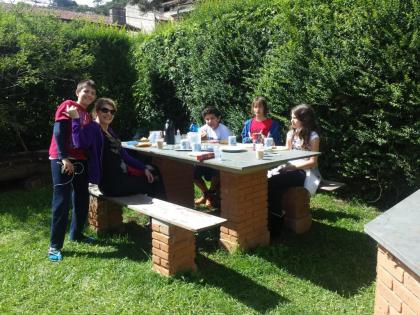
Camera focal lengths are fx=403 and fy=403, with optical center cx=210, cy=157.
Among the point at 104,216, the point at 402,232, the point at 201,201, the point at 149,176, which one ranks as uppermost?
the point at 402,232

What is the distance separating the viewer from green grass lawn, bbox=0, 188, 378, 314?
116 inches

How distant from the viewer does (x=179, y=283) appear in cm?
324

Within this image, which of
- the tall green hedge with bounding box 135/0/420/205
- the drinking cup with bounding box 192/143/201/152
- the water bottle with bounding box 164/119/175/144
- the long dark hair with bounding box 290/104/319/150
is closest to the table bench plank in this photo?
the drinking cup with bounding box 192/143/201/152

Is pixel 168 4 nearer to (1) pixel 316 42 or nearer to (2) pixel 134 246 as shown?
(1) pixel 316 42

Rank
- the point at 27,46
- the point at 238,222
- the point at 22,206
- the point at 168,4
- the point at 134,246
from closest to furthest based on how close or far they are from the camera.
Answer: the point at 238,222 → the point at 134,246 → the point at 22,206 → the point at 27,46 → the point at 168,4

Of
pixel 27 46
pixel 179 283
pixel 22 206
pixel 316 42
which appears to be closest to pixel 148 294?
pixel 179 283

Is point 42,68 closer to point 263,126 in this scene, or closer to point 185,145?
point 185,145

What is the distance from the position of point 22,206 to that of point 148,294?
3.12 metres

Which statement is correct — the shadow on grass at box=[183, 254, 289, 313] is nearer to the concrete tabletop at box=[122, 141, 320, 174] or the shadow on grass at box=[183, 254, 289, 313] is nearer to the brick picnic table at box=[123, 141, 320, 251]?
the brick picnic table at box=[123, 141, 320, 251]

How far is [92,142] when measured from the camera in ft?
12.6

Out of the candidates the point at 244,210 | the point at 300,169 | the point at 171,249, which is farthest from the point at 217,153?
the point at 171,249

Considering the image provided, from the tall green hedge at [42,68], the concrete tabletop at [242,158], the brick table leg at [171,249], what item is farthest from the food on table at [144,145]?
the tall green hedge at [42,68]

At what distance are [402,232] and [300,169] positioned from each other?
7.44 ft

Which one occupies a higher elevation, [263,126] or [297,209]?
[263,126]
